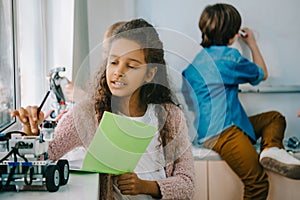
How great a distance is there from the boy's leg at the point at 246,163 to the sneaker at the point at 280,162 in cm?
4

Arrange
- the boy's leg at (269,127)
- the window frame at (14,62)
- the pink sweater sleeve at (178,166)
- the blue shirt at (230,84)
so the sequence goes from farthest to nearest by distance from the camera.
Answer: the boy's leg at (269,127)
the blue shirt at (230,84)
the window frame at (14,62)
the pink sweater sleeve at (178,166)

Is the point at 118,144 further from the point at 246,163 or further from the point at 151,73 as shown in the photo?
the point at 246,163

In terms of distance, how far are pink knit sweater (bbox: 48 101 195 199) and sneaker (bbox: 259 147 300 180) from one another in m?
1.00

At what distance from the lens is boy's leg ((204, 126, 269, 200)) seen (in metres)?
2.18

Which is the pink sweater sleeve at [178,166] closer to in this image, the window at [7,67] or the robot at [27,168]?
the robot at [27,168]

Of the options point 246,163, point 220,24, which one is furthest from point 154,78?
point 220,24

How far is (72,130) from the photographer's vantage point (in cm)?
117

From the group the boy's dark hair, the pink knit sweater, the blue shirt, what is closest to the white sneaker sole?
the blue shirt

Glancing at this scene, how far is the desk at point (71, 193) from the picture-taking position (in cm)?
Result: 94

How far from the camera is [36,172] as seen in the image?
97 centimetres

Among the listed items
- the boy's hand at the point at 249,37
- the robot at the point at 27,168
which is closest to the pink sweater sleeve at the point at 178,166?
the robot at the point at 27,168

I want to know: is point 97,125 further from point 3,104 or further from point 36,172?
point 3,104

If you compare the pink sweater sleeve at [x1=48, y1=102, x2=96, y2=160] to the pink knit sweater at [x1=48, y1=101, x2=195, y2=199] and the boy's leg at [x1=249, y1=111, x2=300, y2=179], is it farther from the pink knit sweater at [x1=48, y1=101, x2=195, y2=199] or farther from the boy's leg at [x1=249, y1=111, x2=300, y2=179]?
the boy's leg at [x1=249, y1=111, x2=300, y2=179]

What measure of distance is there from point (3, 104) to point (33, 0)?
0.58 m
